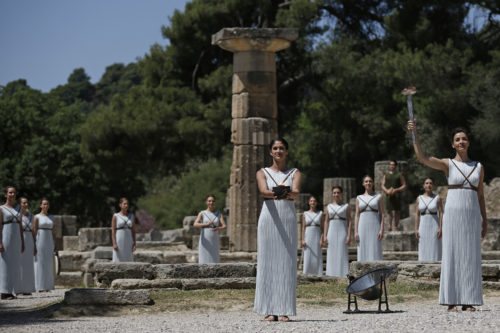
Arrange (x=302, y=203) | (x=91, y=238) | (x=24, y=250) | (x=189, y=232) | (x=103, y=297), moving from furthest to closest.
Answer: (x=189, y=232) → (x=302, y=203) → (x=91, y=238) → (x=24, y=250) → (x=103, y=297)

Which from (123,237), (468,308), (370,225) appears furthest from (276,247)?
(123,237)

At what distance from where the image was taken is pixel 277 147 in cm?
973

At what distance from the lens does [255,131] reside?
20641mm

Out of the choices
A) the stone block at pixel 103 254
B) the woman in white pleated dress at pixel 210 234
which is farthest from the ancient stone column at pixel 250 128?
the woman in white pleated dress at pixel 210 234

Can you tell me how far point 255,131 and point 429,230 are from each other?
19.5 ft

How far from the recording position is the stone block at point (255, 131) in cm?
2064

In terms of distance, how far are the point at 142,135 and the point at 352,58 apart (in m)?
A: 8.60

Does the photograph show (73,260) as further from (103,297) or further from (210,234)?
(103,297)

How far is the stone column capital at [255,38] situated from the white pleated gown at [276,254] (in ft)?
35.3

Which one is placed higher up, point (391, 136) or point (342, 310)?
point (391, 136)

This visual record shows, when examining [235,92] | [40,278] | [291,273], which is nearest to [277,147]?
[291,273]

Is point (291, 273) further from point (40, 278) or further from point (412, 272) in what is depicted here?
point (40, 278)

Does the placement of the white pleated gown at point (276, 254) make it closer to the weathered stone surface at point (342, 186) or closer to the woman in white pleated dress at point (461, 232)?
the woman in white pleated dress at point (461, 232)

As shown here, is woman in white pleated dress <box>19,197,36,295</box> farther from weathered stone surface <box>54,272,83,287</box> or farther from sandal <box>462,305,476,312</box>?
sandal <box>462,305,476,312</box>
